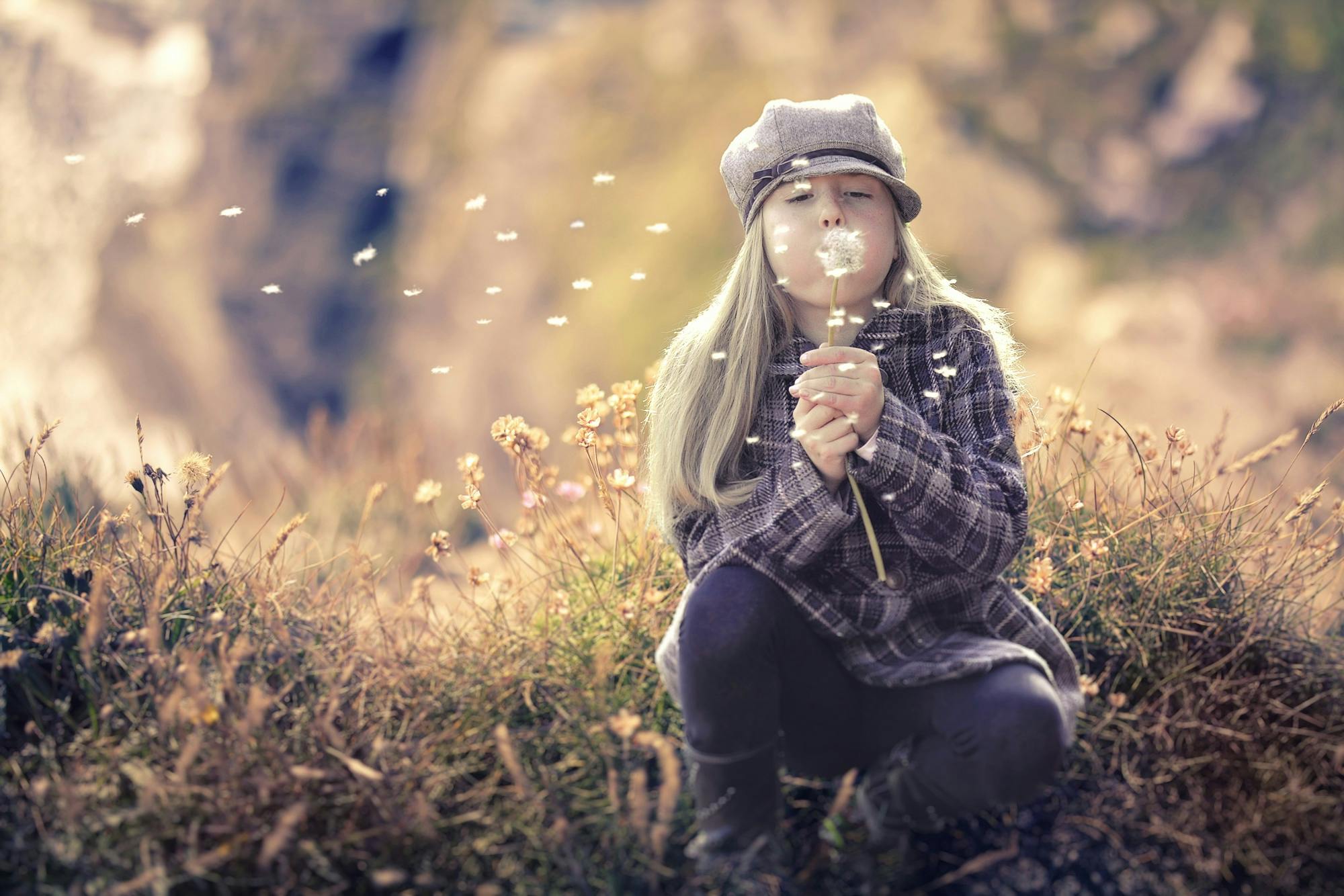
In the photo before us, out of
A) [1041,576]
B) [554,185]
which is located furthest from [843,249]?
[554,185]

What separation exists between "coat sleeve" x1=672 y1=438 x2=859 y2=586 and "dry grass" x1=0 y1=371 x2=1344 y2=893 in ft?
1.12

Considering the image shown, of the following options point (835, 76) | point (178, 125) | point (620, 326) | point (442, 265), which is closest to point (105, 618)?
point (620, 326)

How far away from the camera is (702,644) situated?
68.8 inches

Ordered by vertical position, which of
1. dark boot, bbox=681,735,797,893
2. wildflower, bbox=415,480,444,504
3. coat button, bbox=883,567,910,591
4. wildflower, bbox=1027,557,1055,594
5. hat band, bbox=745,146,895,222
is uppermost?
hat band, bbox=745,146,895,222

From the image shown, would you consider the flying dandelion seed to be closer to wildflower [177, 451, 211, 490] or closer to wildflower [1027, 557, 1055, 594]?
wildflower [1027, 557, 1055, 594]

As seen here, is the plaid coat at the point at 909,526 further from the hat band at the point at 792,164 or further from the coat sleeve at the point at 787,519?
the hat band at the point at 792,164

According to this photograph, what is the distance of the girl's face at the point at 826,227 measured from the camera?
1873mm

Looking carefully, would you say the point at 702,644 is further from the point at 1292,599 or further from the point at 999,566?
the point at 1292,599

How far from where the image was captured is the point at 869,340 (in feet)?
6.49

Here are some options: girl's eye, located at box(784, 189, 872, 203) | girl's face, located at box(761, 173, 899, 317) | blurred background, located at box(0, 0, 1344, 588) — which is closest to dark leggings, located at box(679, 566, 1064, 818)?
girl's face, located at box(761, 173, 899, 317)

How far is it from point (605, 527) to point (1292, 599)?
5.49 feet

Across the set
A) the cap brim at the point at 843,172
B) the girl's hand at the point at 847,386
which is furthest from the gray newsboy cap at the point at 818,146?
the girl's hand at the point at 847,386

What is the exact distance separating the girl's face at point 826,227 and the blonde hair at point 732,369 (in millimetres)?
73

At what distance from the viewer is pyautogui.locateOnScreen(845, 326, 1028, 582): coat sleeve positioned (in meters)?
1.75
